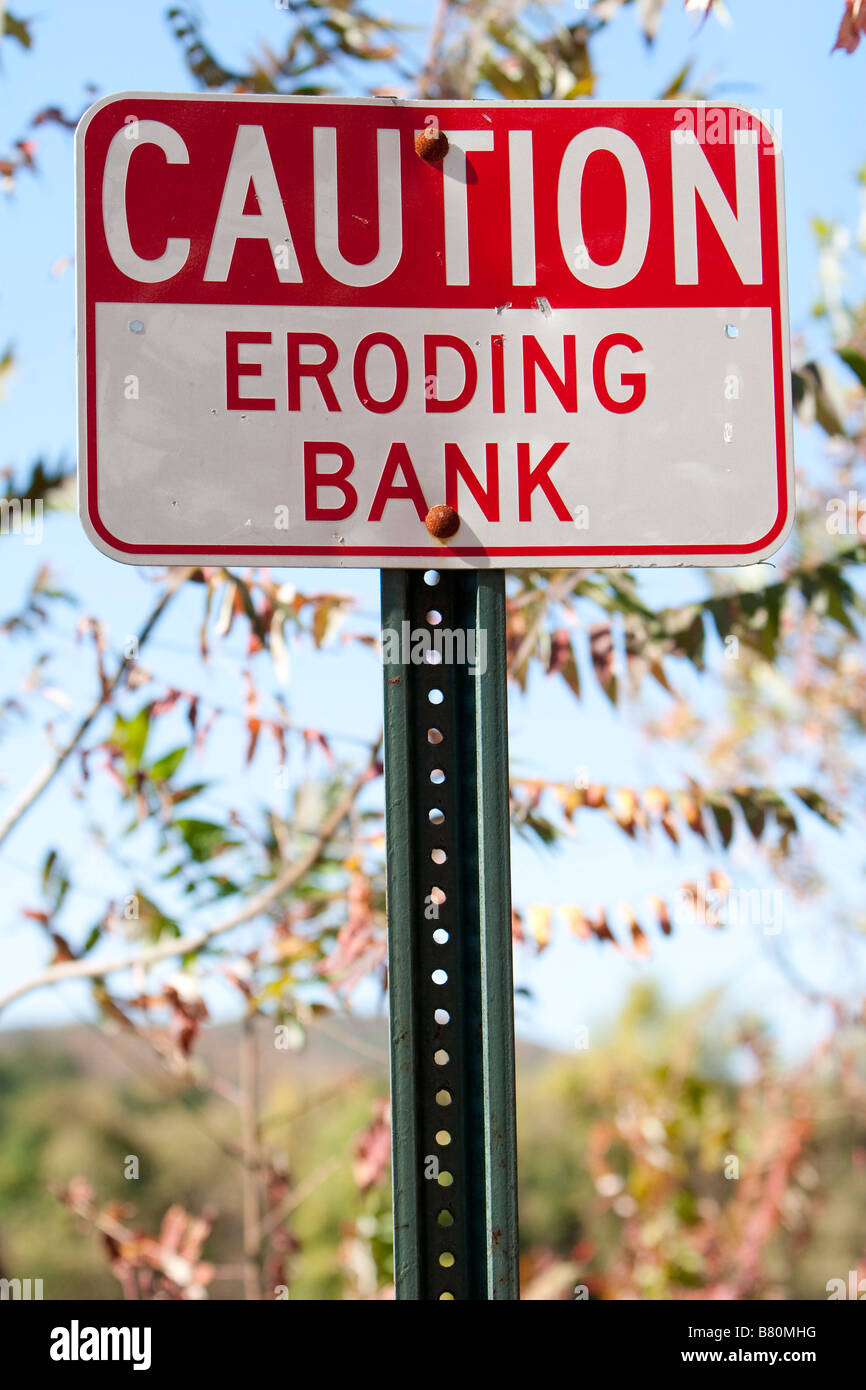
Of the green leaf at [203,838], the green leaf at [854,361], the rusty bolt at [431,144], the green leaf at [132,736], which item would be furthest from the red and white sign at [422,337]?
the green leaf at [203,838]

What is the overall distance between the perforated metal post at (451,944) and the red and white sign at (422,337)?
0.10 metres

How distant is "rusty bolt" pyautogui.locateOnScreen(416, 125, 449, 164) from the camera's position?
140 centimetres

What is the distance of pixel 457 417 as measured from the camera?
4.50 feet

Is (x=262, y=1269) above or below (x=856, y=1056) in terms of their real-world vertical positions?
below

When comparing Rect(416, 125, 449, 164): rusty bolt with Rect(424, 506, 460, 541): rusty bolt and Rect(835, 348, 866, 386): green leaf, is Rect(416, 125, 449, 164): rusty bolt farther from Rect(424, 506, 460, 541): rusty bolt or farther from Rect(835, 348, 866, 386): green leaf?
Rect(835, 348, 866, 386): green leaf

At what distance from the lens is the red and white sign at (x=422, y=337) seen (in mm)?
1355

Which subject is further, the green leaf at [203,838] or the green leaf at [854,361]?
the green leaf at [203,838]

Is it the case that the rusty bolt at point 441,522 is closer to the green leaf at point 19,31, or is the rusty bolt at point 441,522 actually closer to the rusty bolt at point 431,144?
the rusty bolt at point 431,144

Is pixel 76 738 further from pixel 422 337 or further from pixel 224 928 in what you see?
pixel 422 337

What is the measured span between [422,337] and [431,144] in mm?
200

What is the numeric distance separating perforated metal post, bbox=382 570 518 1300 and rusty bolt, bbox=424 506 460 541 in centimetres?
5
